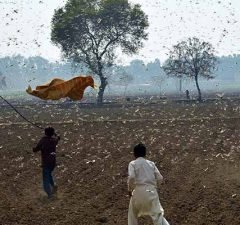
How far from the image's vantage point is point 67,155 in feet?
53.4

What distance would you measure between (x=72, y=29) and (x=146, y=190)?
2002 inches

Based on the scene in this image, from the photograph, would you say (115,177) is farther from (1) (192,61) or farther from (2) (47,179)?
(1) (192,61)

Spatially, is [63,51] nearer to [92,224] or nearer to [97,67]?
[97,67]

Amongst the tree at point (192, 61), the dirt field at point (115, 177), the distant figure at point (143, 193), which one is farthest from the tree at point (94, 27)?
the distant figure at point (143, 193)

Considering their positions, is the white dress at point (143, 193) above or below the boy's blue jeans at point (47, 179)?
above

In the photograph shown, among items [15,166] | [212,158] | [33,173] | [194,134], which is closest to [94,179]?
[33,173]

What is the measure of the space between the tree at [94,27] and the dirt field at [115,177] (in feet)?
115

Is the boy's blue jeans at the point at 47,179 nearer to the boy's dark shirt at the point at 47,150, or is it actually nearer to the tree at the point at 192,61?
the boy's dark shirt at the point at 47,150

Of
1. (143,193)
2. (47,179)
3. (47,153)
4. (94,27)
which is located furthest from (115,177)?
(94,27)

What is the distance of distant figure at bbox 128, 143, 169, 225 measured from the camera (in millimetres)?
7311

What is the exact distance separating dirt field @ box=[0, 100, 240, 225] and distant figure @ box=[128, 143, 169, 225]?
66.7 inches

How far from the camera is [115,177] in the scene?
503 inches

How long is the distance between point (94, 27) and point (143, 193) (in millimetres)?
51435

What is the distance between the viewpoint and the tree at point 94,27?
56312 millimetres
